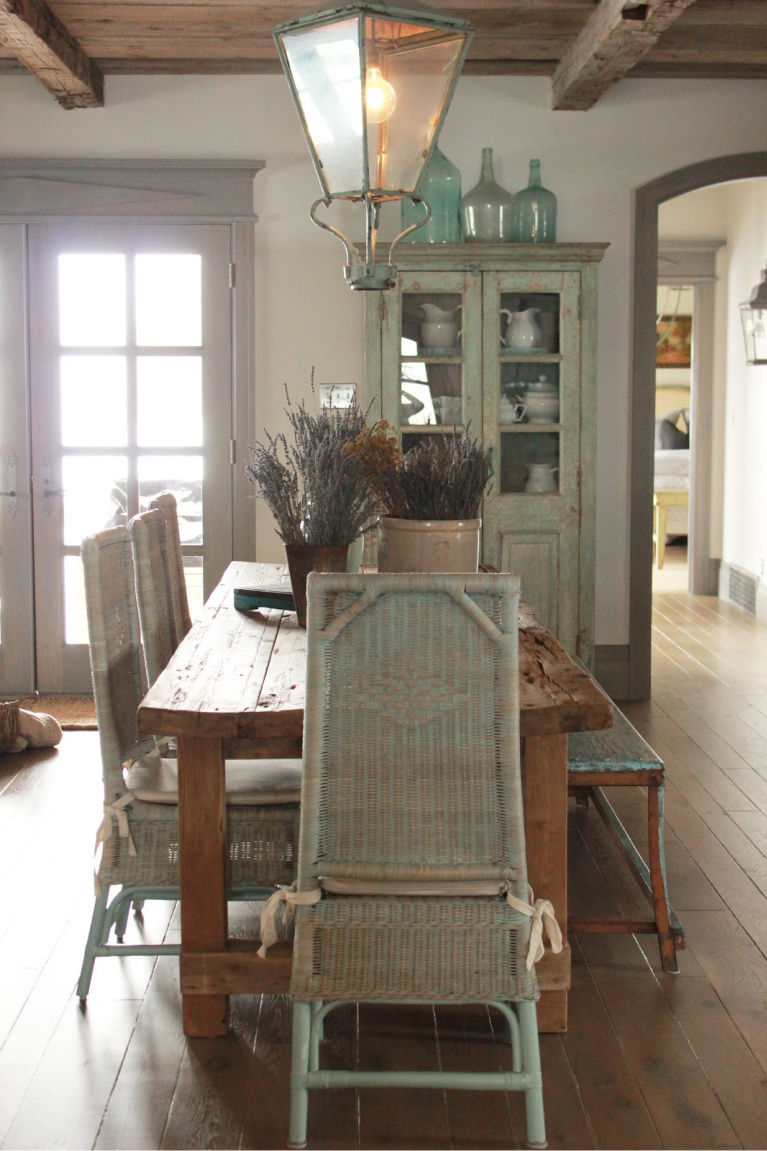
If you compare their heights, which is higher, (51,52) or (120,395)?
(51,52)

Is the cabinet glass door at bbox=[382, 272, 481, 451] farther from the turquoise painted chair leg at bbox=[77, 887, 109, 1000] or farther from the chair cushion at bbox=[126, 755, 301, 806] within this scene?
the turquoise painted chair leg at bbox=[77, 887, 109, 1000]

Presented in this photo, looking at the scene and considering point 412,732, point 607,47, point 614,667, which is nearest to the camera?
point 412,732

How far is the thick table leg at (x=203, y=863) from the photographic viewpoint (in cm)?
233

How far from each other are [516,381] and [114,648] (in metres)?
2.83

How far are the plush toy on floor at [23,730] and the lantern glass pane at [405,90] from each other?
279 cm

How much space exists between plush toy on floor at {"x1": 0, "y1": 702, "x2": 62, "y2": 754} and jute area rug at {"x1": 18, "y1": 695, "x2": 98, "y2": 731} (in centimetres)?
27

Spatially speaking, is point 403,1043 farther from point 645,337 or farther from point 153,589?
point 645,337

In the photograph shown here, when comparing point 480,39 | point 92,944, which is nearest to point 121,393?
point 480,39

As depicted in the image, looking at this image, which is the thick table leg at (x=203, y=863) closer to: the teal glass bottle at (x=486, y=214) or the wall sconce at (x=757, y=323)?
the teal glass bottle at (x=486, y=214)

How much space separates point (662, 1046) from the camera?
2.40 metres

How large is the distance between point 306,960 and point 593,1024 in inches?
30.2

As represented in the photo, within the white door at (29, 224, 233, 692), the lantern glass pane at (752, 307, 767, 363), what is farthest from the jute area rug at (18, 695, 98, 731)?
the lantern glass pane at (752, 307, 767, 363)

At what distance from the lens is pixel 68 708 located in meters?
5.23

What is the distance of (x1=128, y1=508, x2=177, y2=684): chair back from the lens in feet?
9.48
